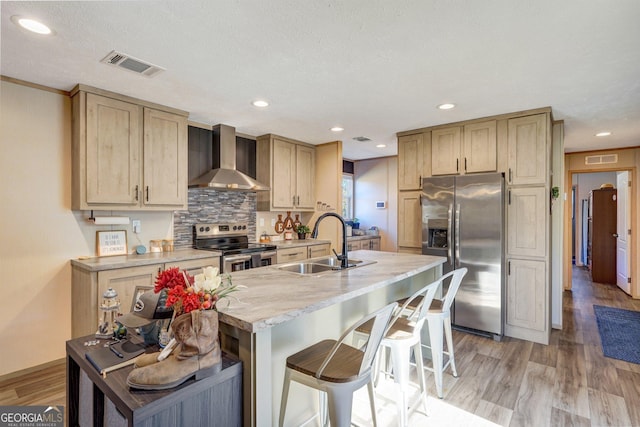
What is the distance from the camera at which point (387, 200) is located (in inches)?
250

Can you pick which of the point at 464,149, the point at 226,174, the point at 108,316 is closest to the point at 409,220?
the point at 464,149

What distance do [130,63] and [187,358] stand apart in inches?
85.7

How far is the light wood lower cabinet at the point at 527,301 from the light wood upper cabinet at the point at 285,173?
9.41 ft

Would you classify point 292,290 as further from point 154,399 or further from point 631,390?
point 631,390

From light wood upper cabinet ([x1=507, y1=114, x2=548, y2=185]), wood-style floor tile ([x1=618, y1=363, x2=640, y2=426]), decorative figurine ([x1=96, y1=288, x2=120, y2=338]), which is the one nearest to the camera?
decorative figurine ([x1=96, y1=288, x2=120, y2=338])

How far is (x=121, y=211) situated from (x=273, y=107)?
1.87 m

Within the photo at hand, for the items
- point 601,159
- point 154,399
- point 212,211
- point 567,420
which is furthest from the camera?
point 601,159

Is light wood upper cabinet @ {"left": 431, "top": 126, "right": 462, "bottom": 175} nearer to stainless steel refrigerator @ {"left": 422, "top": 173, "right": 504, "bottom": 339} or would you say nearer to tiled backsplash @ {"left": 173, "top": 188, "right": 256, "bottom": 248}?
stainless steel refrigerator @ {"left": 422, "top": 173, "right": 504, "bottom": 339}

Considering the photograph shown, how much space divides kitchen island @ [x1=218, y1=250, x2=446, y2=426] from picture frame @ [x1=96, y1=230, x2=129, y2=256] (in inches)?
71.3

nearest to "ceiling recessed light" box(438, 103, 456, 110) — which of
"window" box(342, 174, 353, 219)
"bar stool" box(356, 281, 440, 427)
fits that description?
"bar stool" box(356, 281, 440, 427)

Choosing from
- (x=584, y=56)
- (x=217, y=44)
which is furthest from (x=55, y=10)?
(x=584, y=56)

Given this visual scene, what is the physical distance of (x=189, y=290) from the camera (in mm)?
1200

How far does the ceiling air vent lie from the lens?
7.32 feet

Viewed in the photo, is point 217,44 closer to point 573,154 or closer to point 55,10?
point 55,10
